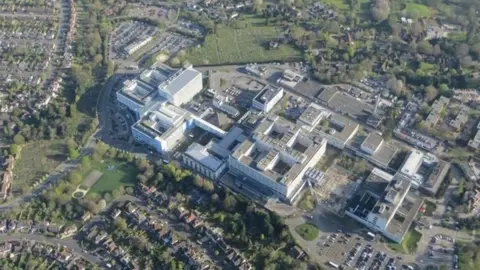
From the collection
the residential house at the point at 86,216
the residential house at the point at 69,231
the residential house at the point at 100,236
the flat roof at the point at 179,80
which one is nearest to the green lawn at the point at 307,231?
the residential house at the point at 100,236

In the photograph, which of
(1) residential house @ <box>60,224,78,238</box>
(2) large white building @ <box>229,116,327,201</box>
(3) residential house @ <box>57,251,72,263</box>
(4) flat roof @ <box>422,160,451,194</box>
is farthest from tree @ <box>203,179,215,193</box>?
(4) flat roof @ <box>422,160,451,194</box>

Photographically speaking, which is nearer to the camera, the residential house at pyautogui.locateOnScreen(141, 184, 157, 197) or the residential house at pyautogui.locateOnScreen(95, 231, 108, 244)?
the residential house at pyautogui.locateOnScreen(95, 231, 108, 244)

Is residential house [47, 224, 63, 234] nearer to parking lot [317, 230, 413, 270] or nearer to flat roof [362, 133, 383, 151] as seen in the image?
parking lot [317, 230, 413, 270]

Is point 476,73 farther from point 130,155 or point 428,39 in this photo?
point 130,155

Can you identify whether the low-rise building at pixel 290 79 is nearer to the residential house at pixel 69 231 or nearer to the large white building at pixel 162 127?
the large white building at pixel 162 127

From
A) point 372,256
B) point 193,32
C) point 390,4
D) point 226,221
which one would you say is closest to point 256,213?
point 226,221

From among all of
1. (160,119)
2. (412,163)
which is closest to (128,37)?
(160,119)
